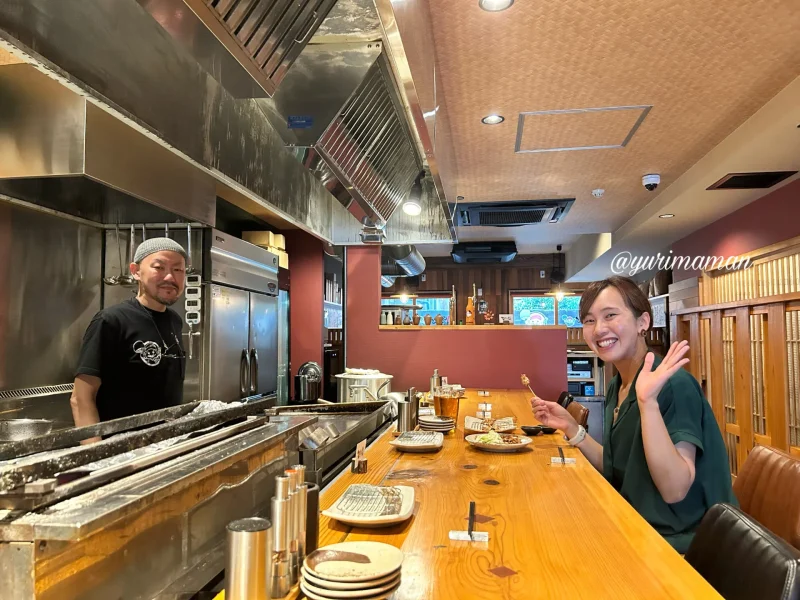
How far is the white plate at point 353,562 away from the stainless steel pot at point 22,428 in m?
0.89

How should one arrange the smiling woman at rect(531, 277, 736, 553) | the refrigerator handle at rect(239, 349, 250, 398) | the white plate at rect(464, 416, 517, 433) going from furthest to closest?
the refrigerator handle at rect(239, 349, 250, 398), the white plate at rect(464, 416, 517, 433), the smiling woman at rect(531, 277, 736, 553)

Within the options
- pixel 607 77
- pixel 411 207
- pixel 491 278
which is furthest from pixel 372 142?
pixel 491 278

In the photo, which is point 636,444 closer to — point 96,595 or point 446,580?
point 446,580

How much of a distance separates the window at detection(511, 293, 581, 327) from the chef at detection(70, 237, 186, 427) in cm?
955

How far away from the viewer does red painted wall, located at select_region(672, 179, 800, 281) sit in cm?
438

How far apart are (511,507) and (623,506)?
0.31 m

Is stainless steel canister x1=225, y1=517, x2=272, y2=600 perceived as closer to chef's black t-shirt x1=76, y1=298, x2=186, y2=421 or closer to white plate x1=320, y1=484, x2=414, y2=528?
white plate x1=320, y1=484, x2=414, y2=528

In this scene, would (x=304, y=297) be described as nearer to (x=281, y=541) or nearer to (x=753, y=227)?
(x=753, y=227)

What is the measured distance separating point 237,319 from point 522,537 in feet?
11.3

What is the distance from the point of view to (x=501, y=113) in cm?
338

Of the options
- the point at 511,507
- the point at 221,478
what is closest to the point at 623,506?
the point at 511,507

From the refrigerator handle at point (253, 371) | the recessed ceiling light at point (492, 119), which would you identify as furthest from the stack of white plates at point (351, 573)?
the refrigerator handle at point (253, 371)

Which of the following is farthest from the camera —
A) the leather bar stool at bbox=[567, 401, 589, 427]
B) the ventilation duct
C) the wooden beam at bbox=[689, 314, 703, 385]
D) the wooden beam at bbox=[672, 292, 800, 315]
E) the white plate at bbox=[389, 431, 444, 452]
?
the ventilation duct

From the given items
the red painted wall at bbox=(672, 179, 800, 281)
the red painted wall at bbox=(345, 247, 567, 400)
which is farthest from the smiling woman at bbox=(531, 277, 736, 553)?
the red painted wall at bbox=(345, 247, 567, 400)
